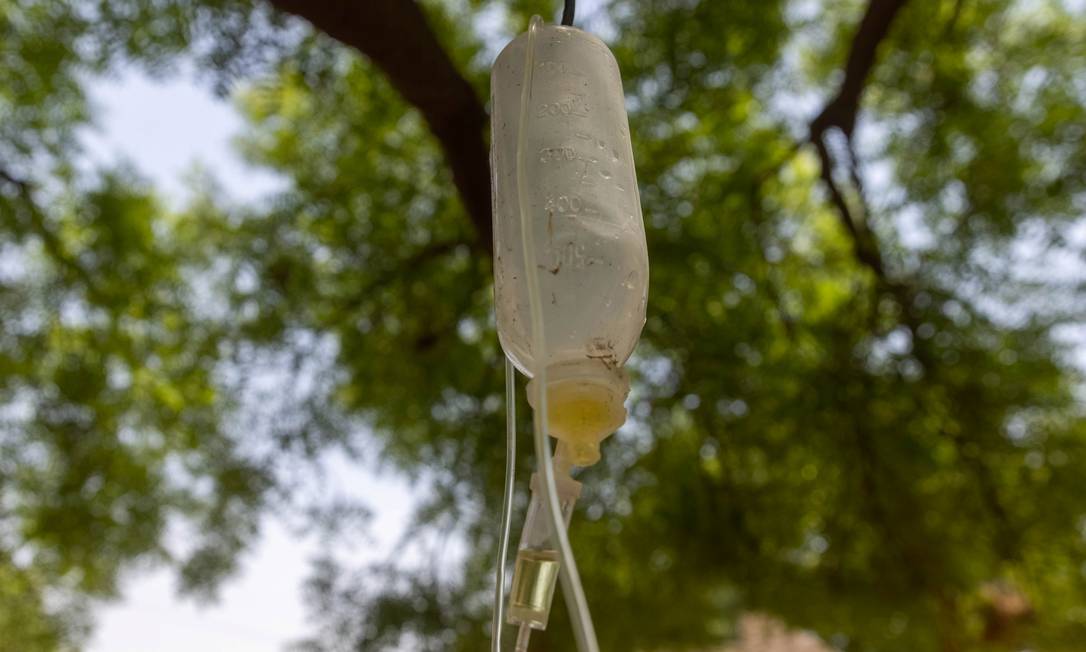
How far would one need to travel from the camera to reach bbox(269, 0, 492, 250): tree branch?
1.07 metres

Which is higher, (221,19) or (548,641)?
(221,19)

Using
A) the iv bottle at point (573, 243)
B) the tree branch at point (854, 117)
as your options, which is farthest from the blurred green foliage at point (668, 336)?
the iv bottle at point (573, 243)

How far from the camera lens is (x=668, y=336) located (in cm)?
171

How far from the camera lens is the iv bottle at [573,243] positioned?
49 centimetres

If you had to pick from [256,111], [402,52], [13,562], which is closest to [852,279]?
[402,52]

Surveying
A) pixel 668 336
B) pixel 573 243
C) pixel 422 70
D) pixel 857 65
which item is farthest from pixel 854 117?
pixel 573 243

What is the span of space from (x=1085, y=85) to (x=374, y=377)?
1.59 meters

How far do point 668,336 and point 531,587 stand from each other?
4.04ft

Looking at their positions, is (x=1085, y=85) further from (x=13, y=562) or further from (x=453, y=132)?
(x=13, y=562)

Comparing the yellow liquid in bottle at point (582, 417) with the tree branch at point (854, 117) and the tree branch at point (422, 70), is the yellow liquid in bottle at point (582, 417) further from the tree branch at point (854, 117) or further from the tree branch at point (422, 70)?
the tree branch at point (854, 117)

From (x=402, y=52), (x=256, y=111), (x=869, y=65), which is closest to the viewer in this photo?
(x=402, y=52)

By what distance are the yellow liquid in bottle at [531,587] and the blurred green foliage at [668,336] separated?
1.09 m

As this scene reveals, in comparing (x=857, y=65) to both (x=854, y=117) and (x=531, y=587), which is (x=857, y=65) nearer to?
(x=854, y=117)

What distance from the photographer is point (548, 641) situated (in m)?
1.76
